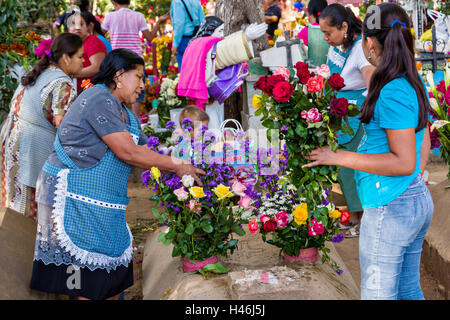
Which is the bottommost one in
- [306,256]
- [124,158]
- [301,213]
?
[306,256]

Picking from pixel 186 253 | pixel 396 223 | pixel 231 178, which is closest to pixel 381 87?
pixel 396 223

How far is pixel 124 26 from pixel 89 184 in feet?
13.7

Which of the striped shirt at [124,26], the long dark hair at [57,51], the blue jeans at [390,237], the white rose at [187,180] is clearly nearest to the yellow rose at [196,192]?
the white rose at [187,180]

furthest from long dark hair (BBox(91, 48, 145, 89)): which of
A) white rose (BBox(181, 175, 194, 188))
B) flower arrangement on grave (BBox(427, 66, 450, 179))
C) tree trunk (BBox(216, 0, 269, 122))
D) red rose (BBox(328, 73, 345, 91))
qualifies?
tree trunk (BBox(216, 0, 269, 122))

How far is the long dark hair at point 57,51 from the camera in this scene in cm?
338

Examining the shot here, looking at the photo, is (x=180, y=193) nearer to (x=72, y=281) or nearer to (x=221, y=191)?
(x=221, y=191)

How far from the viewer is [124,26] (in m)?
6.42

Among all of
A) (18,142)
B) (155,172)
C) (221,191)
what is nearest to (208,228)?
(221,191)

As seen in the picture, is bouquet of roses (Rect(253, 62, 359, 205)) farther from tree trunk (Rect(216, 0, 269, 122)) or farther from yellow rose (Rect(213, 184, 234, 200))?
tree trunk (Rect(216, 0, 269, 122))

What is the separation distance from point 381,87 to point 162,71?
8937 mm

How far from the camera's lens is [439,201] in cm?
418

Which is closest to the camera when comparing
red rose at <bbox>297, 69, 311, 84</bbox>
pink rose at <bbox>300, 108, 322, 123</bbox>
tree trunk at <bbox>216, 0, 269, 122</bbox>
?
pink rose at <bbox>300, 108, 322, 123</bbox>

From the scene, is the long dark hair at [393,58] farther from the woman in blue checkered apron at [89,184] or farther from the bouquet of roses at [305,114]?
the woman in blue checkered apron at [89,184]

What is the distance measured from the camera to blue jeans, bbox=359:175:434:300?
6.48ft
